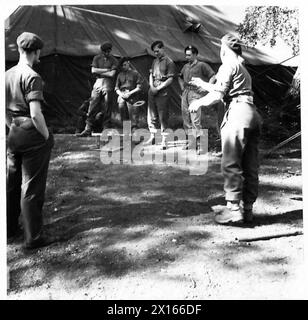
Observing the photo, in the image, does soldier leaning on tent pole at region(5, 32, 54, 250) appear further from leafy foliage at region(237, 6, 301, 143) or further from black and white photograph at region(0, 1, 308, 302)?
leafy foliage at region(237, 6, 301, 143)

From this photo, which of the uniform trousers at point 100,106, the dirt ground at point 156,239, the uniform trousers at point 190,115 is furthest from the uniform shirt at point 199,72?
the dirt ground at point 156,239

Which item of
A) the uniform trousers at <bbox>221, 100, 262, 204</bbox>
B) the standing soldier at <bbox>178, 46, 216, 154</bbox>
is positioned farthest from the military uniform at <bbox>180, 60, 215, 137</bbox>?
the uniform trousers at <bbox>221, 100, 262, 204</bbox>

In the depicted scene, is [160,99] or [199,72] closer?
[199,72]

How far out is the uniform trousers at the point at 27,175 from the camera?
10.8 ft

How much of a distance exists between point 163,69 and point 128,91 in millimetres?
707

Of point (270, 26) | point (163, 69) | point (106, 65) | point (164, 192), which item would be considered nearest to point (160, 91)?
point (163, 69)

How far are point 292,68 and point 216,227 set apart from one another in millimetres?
4212

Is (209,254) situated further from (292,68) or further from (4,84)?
(292,68)

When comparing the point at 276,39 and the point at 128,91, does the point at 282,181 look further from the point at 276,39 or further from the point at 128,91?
the point at 128,91

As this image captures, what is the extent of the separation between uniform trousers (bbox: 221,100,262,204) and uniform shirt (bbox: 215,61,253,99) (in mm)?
106

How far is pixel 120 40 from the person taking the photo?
8188 mm

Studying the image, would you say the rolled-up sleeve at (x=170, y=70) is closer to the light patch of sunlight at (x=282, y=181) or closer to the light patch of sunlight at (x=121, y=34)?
the light patch of sunlight at (x=282, y=181)

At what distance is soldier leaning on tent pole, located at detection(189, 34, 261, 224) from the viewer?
356 cm
